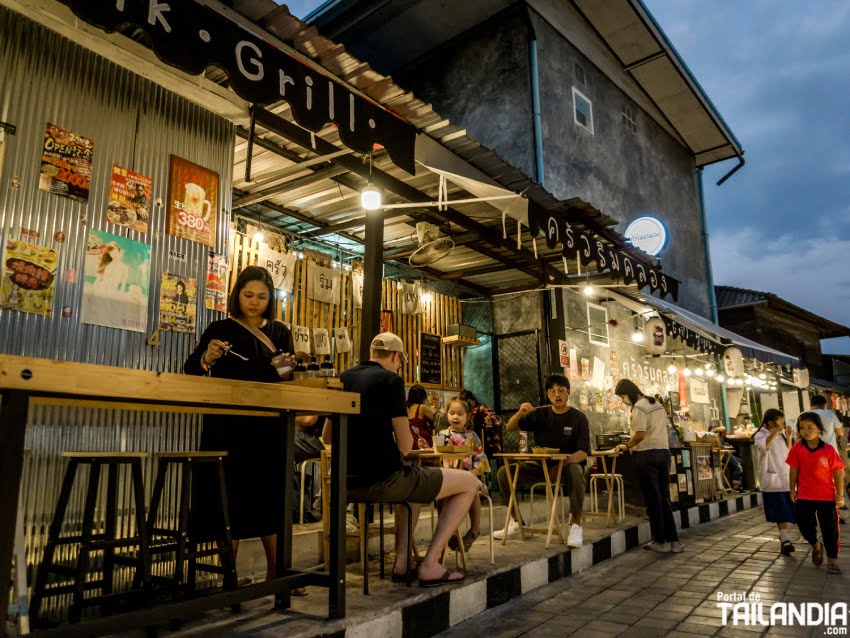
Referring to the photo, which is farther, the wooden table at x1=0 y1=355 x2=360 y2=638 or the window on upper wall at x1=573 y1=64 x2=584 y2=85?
the window on upper wall at x1=573 y1=64 x2=584 y2=85

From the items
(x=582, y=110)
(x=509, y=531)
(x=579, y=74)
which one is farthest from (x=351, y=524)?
(x=579, y=74)

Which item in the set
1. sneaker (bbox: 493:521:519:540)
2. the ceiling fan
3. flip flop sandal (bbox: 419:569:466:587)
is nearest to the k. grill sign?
the ceiling fan

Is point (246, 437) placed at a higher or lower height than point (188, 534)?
higher

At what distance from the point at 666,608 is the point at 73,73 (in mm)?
5928

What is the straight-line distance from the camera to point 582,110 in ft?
47.2

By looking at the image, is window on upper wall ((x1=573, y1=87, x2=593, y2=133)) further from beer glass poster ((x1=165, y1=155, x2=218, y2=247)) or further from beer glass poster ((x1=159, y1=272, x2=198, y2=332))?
beer glass poster ((x1=159, y1=272, x2=198, y2=332))

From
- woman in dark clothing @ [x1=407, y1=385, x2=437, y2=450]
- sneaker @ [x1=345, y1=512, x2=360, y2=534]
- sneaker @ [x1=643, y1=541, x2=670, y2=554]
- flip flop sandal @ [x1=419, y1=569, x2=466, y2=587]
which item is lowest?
sneaker @ [x1=643, y1=541, x2=670, y2=554]

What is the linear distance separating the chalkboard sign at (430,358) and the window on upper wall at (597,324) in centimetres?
348

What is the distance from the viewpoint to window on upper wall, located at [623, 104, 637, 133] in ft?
53.3

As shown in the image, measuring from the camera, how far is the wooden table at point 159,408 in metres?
2.31

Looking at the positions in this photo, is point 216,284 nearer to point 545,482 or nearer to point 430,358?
point 545,482

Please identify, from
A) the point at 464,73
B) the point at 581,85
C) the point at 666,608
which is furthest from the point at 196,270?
the point at 581,85

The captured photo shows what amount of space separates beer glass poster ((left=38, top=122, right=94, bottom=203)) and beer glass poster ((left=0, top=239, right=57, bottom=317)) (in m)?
0.44

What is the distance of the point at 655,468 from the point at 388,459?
14.8ft
